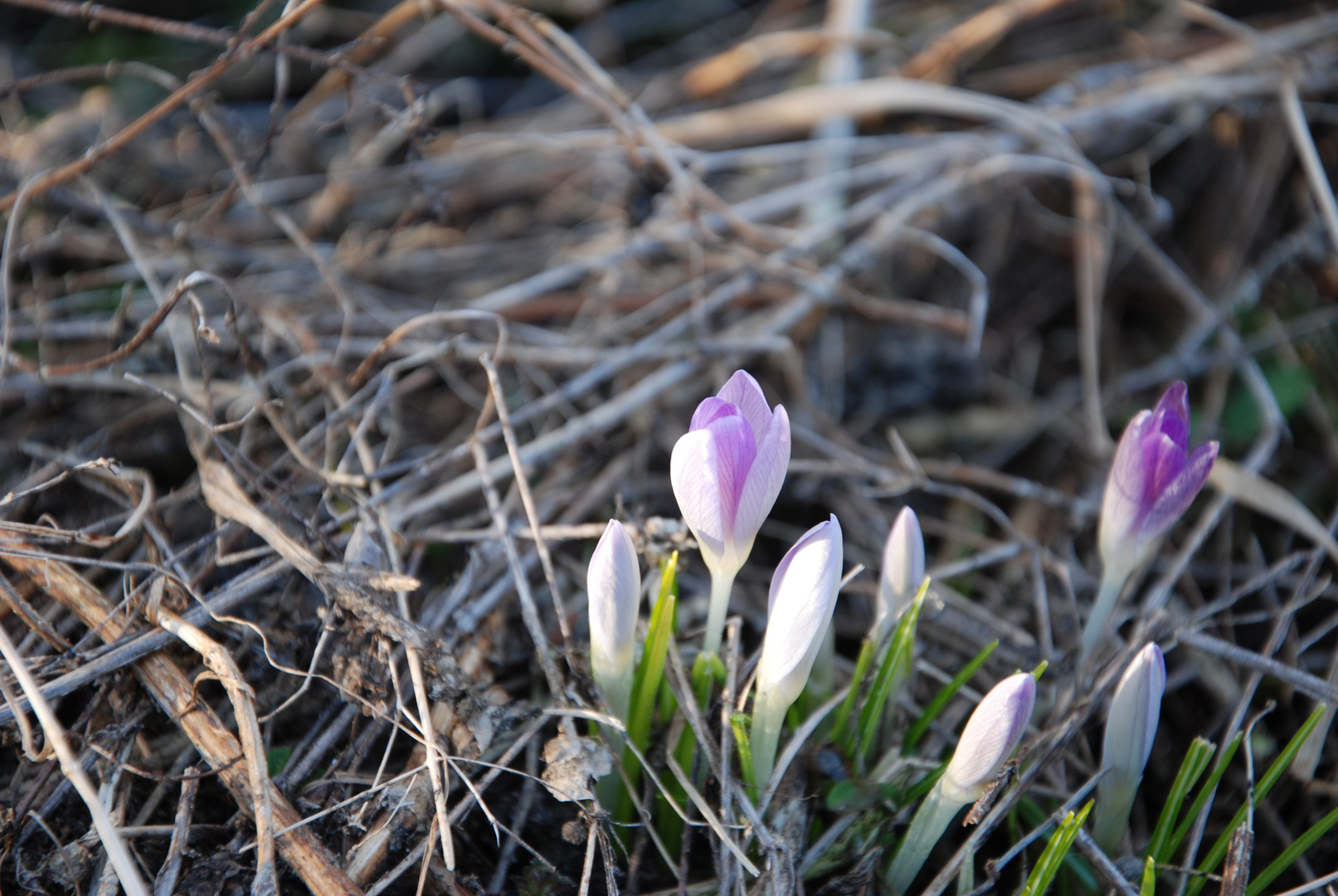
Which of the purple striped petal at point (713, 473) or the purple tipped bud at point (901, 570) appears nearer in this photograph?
the purple striped petal at point (713, 473)

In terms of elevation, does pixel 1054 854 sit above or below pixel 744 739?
below

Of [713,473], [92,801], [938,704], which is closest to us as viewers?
[92,801]

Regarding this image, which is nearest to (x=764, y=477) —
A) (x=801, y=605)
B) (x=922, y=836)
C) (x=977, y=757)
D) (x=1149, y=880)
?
(x=801, y=605)

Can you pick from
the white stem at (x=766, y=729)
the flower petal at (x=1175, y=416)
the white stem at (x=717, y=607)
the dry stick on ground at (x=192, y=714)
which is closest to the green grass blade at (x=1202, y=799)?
the flower petal at (x=1175, y=416)

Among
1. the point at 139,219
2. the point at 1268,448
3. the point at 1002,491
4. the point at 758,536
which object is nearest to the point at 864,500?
the point at 758,536

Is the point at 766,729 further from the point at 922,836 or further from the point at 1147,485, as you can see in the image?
the point at 1147,485

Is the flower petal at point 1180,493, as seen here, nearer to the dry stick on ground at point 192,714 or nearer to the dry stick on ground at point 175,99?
the dry stick on ground at point 192,714
